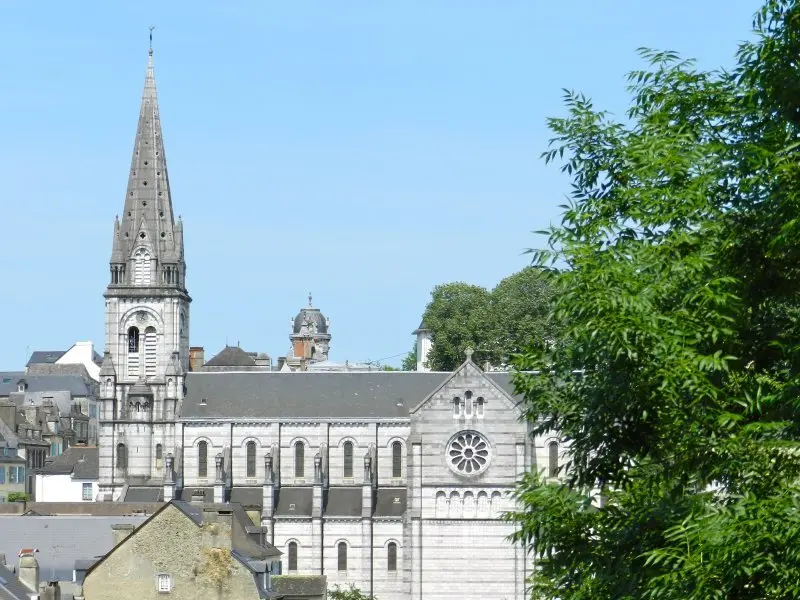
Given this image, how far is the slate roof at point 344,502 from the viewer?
335 ft

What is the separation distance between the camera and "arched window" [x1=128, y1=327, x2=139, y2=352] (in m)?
110

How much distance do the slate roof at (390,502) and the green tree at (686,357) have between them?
71.1 metres

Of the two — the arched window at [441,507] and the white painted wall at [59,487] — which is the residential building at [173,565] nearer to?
the arched window at [441,507]

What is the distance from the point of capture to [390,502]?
102125 mm

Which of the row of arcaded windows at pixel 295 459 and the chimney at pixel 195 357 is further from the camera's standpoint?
the chimney at pixel 195 357

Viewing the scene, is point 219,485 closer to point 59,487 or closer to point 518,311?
point 59,487

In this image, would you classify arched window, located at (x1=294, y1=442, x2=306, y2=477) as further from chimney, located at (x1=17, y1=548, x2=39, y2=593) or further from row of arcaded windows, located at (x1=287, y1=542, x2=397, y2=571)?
chimney, located at (x1=17, y1=548, x2=39, y2=593)

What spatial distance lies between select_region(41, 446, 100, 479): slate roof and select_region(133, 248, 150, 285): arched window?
793 inches

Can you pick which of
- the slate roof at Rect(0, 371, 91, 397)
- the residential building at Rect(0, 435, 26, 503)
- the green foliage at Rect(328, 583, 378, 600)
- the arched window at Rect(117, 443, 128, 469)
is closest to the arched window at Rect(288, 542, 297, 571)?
the green foliage at Rect(328, 583, 378, 600)

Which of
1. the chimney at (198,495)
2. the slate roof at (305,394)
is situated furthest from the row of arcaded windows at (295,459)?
the chimney at (198,495)

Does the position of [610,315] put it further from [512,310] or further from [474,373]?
[512,310]

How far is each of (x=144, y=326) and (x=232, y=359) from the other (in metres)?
46.2

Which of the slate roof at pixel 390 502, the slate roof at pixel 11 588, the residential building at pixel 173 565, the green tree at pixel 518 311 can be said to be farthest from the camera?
the green tree at pixel 518 311

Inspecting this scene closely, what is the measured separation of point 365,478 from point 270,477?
Result: 5.26 metres
